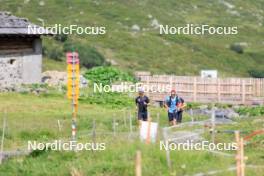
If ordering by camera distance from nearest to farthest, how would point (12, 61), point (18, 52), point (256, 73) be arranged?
1. point (12, 61)
2. point (18, 52)
3. point (256, 73)

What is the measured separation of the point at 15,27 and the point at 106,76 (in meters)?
7.22

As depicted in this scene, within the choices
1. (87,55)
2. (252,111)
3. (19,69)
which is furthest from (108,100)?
(87,55)

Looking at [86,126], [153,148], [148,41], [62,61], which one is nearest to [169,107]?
[86,126]

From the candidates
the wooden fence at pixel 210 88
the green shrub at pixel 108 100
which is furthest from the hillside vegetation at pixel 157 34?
the green shrub at pixel 108 100

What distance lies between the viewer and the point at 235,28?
93938 mm

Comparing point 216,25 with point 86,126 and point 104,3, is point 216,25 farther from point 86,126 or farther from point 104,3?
point 86,126

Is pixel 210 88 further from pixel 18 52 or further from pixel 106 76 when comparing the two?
pixel 18 52

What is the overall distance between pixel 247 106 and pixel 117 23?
51.5 metres

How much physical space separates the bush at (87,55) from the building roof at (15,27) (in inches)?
924

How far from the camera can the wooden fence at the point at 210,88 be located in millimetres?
37750

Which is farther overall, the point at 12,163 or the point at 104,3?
the point at 104,3

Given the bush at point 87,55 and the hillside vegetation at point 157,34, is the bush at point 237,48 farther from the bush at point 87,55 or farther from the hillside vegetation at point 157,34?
the bush at point 87,55

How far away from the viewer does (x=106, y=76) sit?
44.2 meters

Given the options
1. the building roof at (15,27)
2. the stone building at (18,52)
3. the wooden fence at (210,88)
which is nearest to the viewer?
the wooden fence at (210,88)
